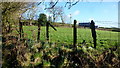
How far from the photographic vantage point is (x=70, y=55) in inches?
207

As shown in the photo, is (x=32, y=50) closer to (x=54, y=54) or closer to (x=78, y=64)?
(x=54, y=54)

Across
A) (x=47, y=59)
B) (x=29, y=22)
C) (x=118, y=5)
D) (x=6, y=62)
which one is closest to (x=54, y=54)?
(x=47, y=59)

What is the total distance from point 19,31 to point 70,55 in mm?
5935

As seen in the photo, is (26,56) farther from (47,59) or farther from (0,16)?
(0,16)

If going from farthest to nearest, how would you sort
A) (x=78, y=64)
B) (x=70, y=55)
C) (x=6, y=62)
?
(x=6, y=62) → (x=70, y=55) → (x=78, y=64)

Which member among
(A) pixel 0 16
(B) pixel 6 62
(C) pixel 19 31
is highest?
(A) pixel 0 16

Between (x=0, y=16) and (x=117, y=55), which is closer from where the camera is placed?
(x=117, y=55)

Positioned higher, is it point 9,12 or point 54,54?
Answer: point 9,12

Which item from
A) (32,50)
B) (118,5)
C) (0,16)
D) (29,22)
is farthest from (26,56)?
(29,22)

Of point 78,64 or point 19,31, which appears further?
point 19,31

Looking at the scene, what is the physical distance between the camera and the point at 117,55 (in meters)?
→ 4.90

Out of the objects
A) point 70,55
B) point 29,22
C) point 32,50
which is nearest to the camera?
point 70,55

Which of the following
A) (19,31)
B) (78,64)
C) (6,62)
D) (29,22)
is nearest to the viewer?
(78,64)

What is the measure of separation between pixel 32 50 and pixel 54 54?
1.04m
